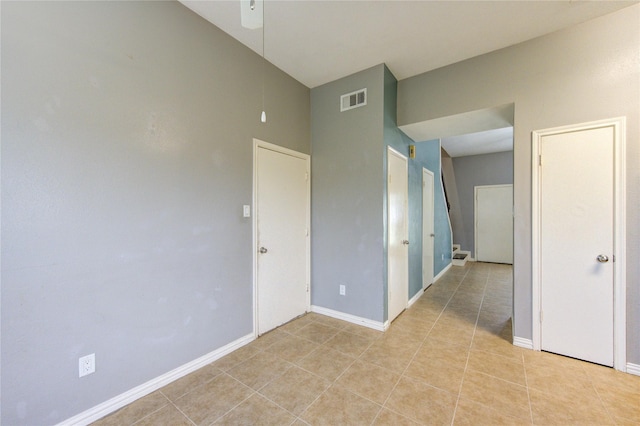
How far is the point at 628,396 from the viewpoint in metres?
1.76

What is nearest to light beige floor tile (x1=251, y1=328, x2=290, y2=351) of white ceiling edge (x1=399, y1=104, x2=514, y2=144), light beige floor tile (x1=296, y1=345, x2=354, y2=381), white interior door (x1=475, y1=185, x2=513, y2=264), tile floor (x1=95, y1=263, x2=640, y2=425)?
→ tile floor (x1=95, y1=263, x2=640, y2=425)

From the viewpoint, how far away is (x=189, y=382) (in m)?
1.96

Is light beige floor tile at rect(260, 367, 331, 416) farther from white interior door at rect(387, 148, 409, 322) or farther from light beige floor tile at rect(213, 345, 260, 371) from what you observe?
white interior door at rect(387, 148, 409, 322)

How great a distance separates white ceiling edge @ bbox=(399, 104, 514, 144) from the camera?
2.72 m

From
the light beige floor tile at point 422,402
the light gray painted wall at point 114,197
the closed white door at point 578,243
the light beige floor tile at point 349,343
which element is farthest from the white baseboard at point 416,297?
the light gray painted wall at point 114,197

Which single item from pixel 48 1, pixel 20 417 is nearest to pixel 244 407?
pixel 20 417

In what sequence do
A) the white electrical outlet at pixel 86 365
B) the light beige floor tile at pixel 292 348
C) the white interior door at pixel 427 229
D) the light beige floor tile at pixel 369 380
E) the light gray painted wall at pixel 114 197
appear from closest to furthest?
the light gray painted wall at pixel 114 197 < the white electrical outlet at pixel 86 365 < the light beige floor tile at pixel 369 380 < the light beige floor tile at pixel 292 348 < the white interior door at pixel 427 229

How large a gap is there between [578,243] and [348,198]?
213 cm

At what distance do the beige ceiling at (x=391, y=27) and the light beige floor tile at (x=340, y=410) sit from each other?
2970 millimetres

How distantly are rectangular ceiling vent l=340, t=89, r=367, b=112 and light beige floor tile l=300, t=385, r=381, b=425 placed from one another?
281 cm

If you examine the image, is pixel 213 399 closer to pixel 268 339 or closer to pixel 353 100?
pixel 268 339

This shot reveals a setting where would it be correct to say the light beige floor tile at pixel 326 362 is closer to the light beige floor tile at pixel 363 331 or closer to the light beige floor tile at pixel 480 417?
the light beige floor tile at pixel 363 331

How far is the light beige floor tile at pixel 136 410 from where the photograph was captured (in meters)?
1.59

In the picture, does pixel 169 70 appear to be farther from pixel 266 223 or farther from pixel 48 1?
pixel 266 223
